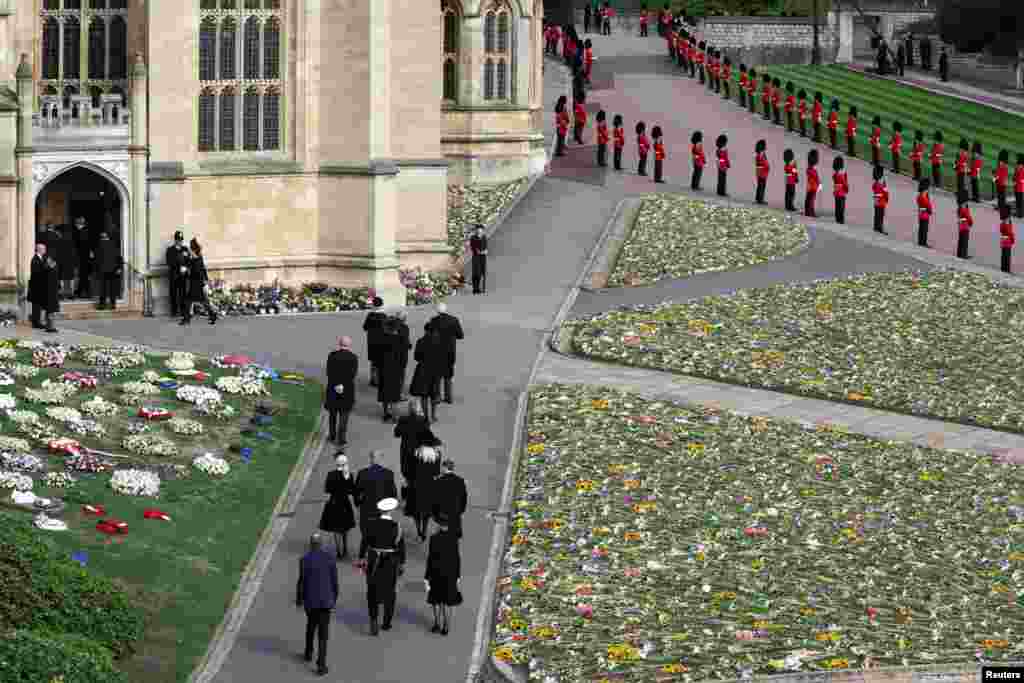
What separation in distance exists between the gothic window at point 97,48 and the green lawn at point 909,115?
80.7 feet

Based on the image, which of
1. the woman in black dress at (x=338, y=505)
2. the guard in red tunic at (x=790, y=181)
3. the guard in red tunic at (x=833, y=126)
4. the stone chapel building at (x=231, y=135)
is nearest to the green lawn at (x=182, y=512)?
the woman in black dress at (x=338, y=505)

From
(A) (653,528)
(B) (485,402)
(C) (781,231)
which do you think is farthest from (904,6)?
(A) (653,528)

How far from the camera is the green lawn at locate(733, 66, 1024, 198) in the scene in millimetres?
73500

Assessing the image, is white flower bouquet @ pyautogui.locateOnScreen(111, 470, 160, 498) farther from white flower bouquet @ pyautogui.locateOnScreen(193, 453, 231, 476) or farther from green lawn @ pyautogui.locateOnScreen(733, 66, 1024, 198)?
green lawn @ pyautogui.locateOnScreen(733, 66, 1024, 198)

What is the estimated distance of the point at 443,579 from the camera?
110 feet

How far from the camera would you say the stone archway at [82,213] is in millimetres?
49406

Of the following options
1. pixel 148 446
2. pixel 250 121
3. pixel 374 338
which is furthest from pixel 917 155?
pixel 148 446

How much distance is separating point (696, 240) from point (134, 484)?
2199 centimetres

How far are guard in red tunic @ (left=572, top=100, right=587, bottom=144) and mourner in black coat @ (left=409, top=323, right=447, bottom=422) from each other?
87.2 ft

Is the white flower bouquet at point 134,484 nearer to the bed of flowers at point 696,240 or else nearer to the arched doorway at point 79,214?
the arched doorway at point 79,214

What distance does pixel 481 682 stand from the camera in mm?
31812

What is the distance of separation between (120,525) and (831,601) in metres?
9.15

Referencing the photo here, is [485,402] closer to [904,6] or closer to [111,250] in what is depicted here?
[111,250]

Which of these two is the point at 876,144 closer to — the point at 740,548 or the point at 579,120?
the point at 579,120
